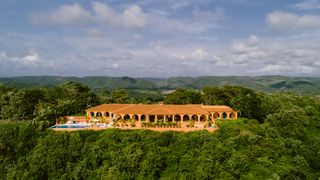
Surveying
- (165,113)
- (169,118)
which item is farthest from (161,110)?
(169,118)

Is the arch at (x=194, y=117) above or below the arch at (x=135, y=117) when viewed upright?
below

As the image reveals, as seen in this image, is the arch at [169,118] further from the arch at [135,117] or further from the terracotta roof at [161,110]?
the arch at [135,117]

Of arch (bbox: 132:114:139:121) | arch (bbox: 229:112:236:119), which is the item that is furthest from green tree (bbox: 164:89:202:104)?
arch (bbox: 132:114:139:121)

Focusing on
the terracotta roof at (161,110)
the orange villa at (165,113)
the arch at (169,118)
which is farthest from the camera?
the arch at (169,118)

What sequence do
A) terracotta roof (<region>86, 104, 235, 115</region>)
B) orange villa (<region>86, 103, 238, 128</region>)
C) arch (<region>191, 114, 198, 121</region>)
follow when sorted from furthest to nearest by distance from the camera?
arch (<region>191, 114, 198, 121</region>) → terracotta roof (<region>86, 104, 235, 115</region>) → orange villa (<region>86, 103, 238, 128</region>)

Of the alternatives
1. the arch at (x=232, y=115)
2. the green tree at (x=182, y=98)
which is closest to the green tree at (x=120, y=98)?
the green tree at (x=182, y=98)

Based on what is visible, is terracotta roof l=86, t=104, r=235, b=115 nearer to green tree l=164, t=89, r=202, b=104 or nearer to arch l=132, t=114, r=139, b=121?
arch l=132, t=114, r=139, b=121

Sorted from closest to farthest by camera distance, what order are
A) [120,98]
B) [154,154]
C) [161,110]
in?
[154,154], [161,110], [120,98]

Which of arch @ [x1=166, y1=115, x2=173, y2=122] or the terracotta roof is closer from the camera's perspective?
the terracotta roof

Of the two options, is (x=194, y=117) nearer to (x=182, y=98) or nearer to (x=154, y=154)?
(x=182, y=98)
